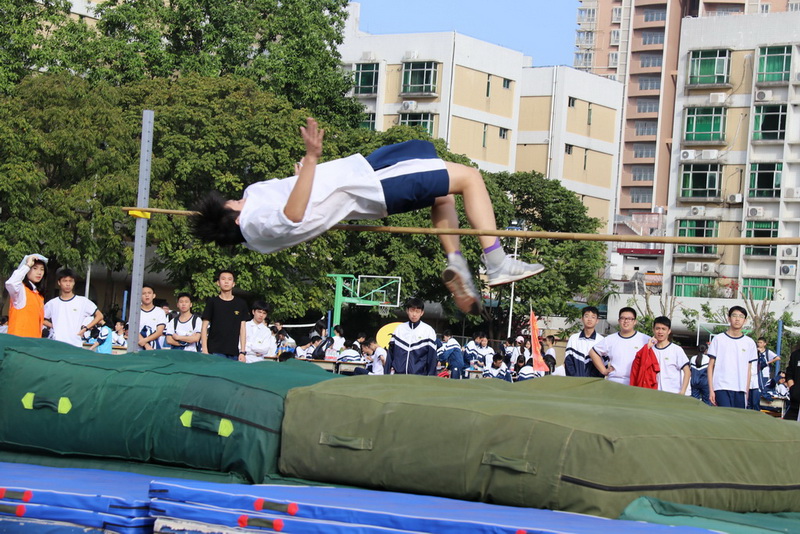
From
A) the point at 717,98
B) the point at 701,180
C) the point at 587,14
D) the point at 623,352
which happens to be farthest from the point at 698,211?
the point at 587,14

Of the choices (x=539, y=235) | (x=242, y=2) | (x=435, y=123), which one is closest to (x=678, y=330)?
(x=435, y=123)

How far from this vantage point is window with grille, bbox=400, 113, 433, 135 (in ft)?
139

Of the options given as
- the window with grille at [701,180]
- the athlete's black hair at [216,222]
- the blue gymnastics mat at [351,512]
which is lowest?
the blue gymnastics mat at [351,512]

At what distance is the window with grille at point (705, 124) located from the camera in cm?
4212

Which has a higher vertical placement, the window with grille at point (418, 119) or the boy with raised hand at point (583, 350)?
the window with grille at point (418, 119)

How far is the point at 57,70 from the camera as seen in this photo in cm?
2491

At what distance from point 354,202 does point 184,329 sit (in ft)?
14.4

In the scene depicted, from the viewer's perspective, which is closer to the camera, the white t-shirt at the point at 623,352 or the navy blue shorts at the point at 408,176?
the navy blue shorts at the point at 408,176

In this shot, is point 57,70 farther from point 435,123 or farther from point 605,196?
point 605,196

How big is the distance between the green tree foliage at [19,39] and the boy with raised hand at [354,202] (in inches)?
815

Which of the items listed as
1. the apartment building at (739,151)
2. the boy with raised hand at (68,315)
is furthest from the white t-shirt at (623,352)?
the apartment building at (739,151)

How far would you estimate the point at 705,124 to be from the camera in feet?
140

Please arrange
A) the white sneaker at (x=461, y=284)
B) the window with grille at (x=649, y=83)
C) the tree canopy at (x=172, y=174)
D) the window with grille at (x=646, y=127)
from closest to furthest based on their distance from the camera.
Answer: the white sneaker at (x=461, y=284)
the tree canopy at (x=172, y=174)
the window with grille at (x=646, y=127)
the window with grille at (x=649, y=83)

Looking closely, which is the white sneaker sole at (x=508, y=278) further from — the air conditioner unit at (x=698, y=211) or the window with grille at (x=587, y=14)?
the window with grille at (x=587, y=14)
